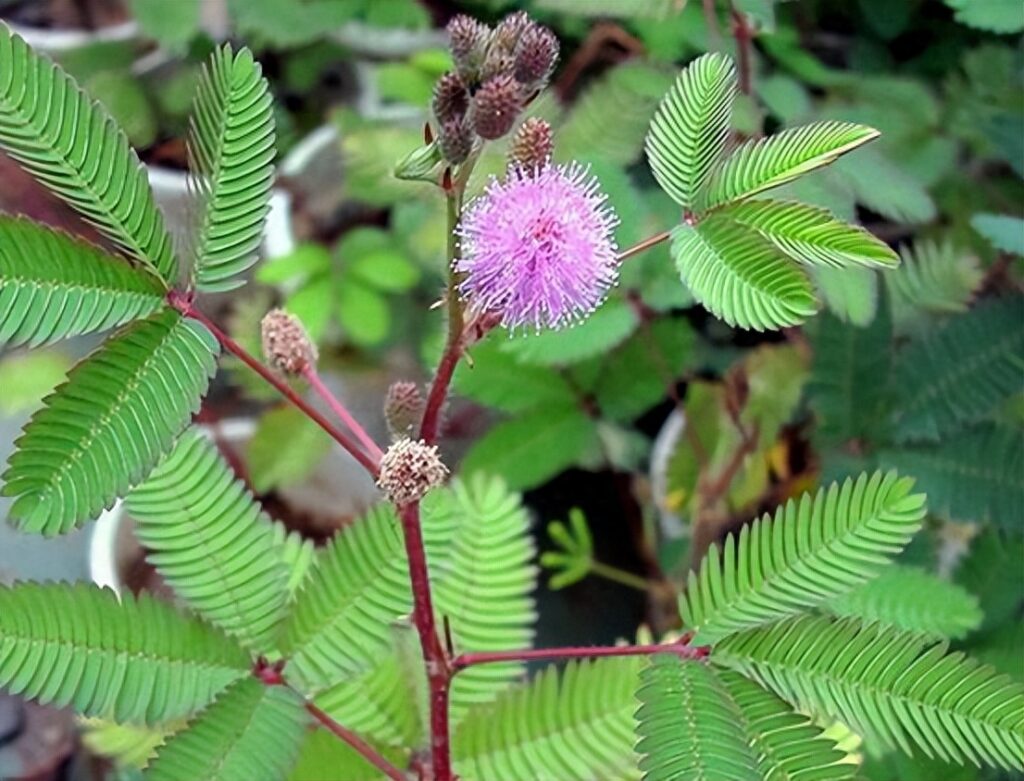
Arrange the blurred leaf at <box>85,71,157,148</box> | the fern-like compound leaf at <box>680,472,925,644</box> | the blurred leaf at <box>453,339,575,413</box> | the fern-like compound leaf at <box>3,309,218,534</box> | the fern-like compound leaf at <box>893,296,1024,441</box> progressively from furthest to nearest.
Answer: the blurred leaf at <box>85,71,157,148</box> → the blurred leaf at <box>453,339,575,413</box> → the fern-like compound leaf at <box>893,296,1024,441</box> → the fern-like compound leaf at <box>680,472,925,644</box> → the fern-like compound leaf at <box>3,309,218,534</box>

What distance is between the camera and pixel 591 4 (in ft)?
2.31

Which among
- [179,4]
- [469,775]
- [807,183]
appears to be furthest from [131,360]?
[179,4]

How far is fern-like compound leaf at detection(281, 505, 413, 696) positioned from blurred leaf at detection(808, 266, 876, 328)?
0.32 meters

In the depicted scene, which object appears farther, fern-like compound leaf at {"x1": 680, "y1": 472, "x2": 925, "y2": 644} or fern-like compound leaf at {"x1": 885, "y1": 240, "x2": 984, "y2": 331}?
fern-like compound leaf at {"x1": 885, "y1": 240, "x2": 984, "y2": 331}

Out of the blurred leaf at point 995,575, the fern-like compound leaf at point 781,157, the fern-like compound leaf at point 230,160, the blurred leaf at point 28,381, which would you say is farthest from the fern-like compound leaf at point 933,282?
the blurred leaf at point 28,381

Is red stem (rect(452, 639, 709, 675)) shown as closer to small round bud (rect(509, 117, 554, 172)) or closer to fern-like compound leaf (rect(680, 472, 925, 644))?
fern-like compound leaf (rect(680, 472, 925, 644))

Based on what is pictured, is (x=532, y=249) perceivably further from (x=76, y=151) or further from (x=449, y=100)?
(x=76, y=151)

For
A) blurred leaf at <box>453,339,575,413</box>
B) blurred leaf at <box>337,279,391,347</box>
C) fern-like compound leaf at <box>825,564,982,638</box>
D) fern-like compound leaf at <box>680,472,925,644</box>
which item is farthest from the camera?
blurred leaf at <box>337,279,391,347</box>

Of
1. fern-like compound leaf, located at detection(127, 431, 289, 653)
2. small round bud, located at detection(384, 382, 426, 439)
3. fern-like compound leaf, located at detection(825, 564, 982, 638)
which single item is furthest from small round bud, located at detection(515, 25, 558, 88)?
fern-like compound leaf, located at detection(825, 564, 982, 638)

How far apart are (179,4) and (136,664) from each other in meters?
0.84

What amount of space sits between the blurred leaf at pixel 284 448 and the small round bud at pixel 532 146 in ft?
1.82

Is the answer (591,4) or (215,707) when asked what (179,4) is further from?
(215,707)

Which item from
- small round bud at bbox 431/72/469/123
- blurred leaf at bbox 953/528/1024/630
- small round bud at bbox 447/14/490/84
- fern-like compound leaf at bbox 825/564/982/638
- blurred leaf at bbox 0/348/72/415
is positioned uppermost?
blurred leaf at bbox 0/348/72/415

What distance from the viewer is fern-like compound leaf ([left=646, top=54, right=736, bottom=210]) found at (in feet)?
1.44
